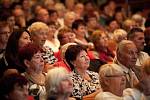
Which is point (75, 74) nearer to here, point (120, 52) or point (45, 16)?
point (120, 52)

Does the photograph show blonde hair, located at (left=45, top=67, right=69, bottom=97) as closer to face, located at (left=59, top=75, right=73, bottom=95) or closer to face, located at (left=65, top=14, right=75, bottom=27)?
face, located at (left=59, top=75, right=73, bottom=95)

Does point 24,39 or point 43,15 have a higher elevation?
point 43,15

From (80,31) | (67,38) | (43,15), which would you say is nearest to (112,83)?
(67,38)

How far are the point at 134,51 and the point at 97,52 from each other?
1.26m

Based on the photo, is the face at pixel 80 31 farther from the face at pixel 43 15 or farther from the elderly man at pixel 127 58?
the elderly man at pixel 127 58

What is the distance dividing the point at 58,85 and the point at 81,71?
1.13 m

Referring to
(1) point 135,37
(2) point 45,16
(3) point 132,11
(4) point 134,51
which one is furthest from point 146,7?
(4) point 134,51

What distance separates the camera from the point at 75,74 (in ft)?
14.0

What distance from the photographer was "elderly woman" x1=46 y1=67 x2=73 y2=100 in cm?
323

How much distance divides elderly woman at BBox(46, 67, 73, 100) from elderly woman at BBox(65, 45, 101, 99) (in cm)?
90

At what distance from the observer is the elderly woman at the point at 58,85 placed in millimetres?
3230

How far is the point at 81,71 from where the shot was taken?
4.34 m

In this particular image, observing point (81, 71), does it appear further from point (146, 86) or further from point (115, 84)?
point (146, 86)

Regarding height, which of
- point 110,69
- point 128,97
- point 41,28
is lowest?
point 128,97
